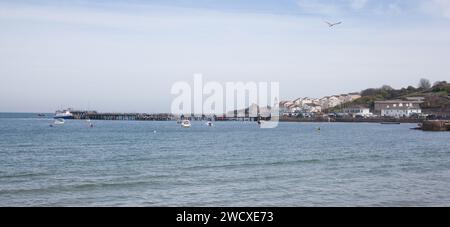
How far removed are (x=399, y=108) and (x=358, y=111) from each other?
36.2ft

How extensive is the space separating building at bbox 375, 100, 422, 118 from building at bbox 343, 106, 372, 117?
2.83 metres

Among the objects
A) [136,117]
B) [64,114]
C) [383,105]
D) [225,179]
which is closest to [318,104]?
[383,105]

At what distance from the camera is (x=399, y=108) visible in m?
120

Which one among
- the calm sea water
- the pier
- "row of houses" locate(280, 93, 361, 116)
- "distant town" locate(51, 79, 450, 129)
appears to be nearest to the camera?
the calm sea water

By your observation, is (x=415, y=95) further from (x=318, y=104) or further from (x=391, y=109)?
(x=318, y=104)

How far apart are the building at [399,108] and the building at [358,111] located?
2827 mm

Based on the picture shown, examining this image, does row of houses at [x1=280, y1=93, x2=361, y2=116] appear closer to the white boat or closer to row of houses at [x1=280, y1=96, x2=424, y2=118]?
row of houses at [x1=280, y1=96, x2=424, y2=118]

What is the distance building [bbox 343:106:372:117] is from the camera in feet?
405

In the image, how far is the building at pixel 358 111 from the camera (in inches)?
4854

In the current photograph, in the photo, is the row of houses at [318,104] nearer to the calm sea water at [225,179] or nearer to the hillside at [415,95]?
the hillside at [415,95]

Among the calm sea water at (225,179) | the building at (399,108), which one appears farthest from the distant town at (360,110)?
the calm sea water at (225,179)

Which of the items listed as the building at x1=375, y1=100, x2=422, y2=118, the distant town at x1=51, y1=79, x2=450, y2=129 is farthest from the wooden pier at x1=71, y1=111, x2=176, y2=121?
the building at x1=375, y1=100, x2=422, y2=118

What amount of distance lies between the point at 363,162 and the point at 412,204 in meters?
12.2
